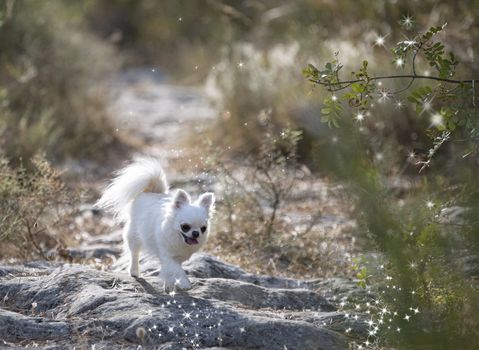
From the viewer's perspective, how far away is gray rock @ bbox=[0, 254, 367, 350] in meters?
3.89

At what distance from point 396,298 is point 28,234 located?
397cm

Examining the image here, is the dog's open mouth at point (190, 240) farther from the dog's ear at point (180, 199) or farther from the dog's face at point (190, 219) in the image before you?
the dog's ear at point (180, 199)

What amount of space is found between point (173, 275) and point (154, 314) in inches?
28.0

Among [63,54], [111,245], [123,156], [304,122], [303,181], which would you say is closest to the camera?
[111,245]

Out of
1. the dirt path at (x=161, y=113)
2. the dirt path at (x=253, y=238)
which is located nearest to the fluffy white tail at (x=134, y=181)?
the dirt path at (x=253, y=238)

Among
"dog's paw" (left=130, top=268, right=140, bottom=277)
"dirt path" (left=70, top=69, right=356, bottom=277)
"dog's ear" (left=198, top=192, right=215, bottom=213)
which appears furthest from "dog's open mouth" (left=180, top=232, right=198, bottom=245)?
"dirt path" (left=70, top=69, right=356, bottom=277)

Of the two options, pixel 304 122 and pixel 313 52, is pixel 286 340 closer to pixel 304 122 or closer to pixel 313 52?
pixel 304 122

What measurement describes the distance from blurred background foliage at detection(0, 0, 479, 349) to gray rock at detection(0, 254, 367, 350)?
432mm

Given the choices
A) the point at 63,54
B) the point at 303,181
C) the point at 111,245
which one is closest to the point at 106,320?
the point at 111,245

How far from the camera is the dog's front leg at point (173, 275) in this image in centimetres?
463

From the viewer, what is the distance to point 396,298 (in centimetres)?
303

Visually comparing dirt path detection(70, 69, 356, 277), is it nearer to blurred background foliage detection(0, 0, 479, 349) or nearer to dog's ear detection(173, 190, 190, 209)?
blurred background foliage detection(0, 0, 479, 349)

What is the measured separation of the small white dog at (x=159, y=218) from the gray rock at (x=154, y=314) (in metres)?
0.15

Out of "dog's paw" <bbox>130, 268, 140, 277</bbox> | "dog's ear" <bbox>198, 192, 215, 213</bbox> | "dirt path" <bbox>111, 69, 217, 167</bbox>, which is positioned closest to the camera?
"dog's ear" <bbox>198, 192, 215, 213</bbox>
